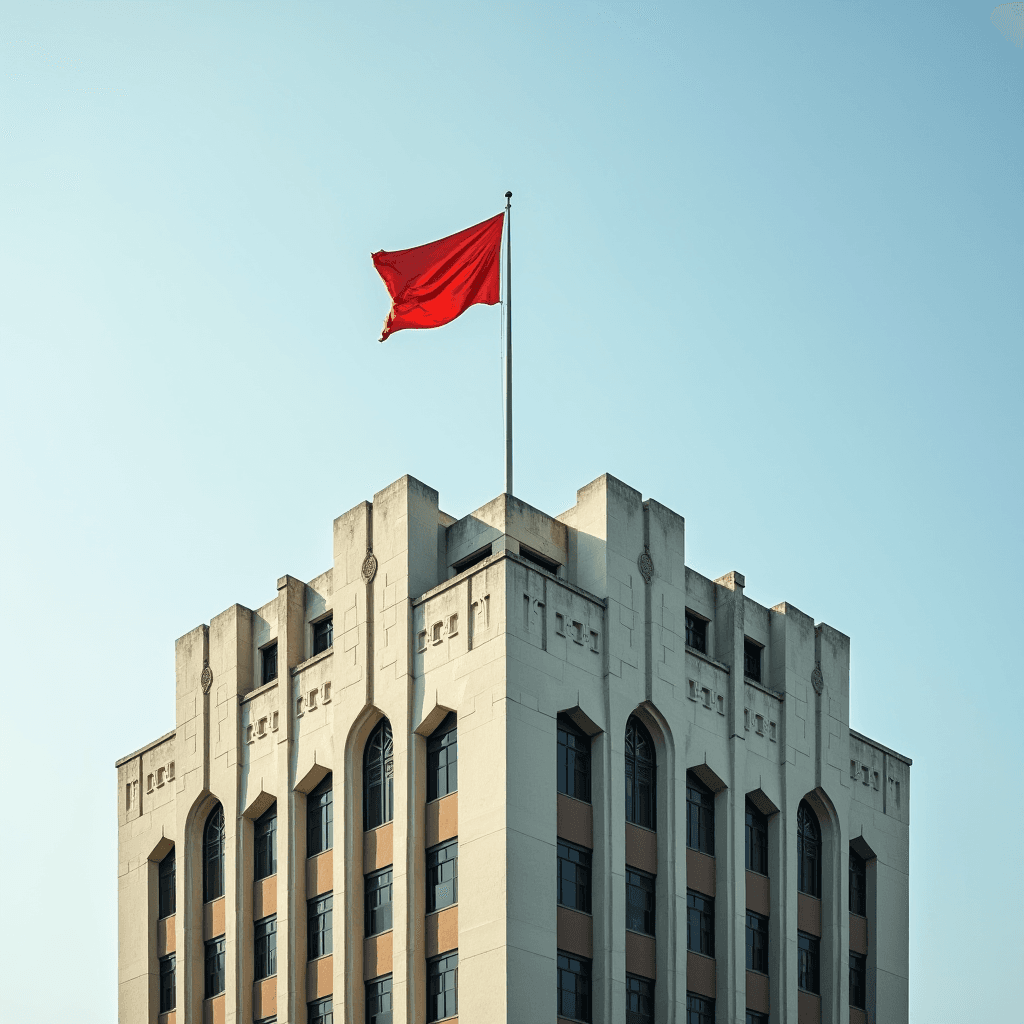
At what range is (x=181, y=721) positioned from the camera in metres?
61.0

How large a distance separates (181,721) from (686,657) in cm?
1864

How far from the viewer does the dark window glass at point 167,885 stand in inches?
2381

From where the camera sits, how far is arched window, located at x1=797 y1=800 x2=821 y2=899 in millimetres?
58344

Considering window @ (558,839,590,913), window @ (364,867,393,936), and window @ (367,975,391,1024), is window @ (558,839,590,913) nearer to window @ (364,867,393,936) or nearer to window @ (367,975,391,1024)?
window @ (364,867,393,936)

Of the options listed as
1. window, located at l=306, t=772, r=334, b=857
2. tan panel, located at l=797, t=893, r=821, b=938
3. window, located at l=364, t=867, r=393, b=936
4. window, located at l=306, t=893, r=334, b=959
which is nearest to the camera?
window, located at l=364, t=867, r=393, b=936

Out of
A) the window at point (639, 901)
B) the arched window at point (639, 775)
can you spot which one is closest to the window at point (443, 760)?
the arched window at point (639, 775)

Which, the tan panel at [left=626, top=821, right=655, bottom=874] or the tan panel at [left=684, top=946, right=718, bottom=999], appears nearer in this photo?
the tan panel at [left=626, top=821, right=655, bottom=874]

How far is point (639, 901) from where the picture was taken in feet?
170

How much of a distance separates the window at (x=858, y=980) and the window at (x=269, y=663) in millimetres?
22298

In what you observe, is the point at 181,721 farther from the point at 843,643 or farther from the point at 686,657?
the point at 843,643

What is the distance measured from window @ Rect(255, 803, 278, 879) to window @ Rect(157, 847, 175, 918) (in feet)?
17.5

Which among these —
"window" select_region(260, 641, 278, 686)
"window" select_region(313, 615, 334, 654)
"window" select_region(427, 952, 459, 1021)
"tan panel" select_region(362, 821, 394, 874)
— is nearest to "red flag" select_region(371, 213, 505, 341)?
"window" select_region(313, 615, 334, 654)

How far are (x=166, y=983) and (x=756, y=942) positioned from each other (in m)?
20.5

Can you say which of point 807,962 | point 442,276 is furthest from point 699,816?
point 442,276
